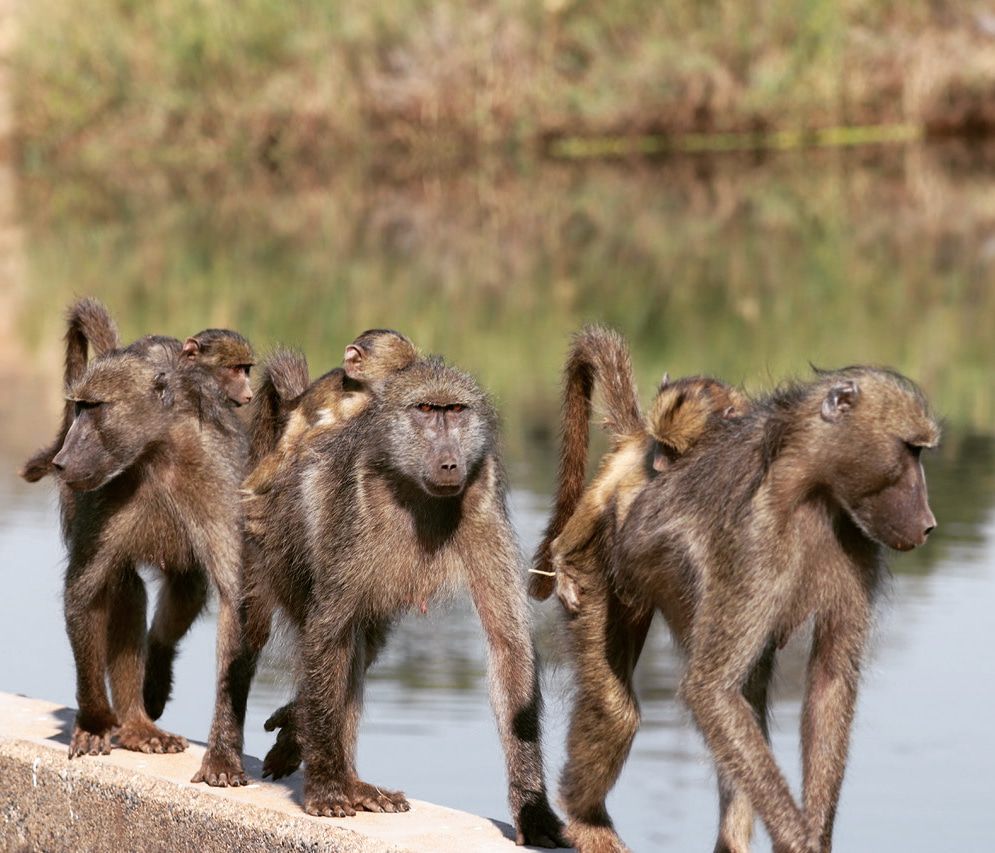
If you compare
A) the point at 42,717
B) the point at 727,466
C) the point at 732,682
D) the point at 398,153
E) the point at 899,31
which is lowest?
the point at 42,717

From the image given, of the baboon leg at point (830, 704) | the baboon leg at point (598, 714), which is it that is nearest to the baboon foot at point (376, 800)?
the baboon leg at point (598, 714)

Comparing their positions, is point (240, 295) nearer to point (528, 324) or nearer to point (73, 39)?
point (528, 324)

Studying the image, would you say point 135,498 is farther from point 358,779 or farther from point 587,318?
point 587,318

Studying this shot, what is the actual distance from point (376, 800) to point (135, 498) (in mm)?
1075

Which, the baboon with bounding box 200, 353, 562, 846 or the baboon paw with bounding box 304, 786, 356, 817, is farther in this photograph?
the baboon paw with bounding box 304, 786, 356, 817

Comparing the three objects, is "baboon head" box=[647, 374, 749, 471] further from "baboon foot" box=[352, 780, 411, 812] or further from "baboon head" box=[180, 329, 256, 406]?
"baboon head" box=[180, 329, 256, 406]

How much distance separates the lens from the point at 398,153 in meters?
37.2

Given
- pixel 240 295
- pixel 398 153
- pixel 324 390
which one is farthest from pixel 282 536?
pixel 398 153

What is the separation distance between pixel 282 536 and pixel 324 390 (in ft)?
2.54

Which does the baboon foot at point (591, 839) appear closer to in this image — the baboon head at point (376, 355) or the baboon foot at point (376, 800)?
the baboon foot at point (376, 800)

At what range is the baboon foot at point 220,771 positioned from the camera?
5535 mm

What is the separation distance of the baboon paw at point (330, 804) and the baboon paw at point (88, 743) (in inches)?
30.7

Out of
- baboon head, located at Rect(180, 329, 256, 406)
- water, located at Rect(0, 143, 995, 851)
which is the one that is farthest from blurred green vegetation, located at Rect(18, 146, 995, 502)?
baboon head, located at Rect(180, 329, 256, 406)

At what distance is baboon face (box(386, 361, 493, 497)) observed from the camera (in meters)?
4.96
